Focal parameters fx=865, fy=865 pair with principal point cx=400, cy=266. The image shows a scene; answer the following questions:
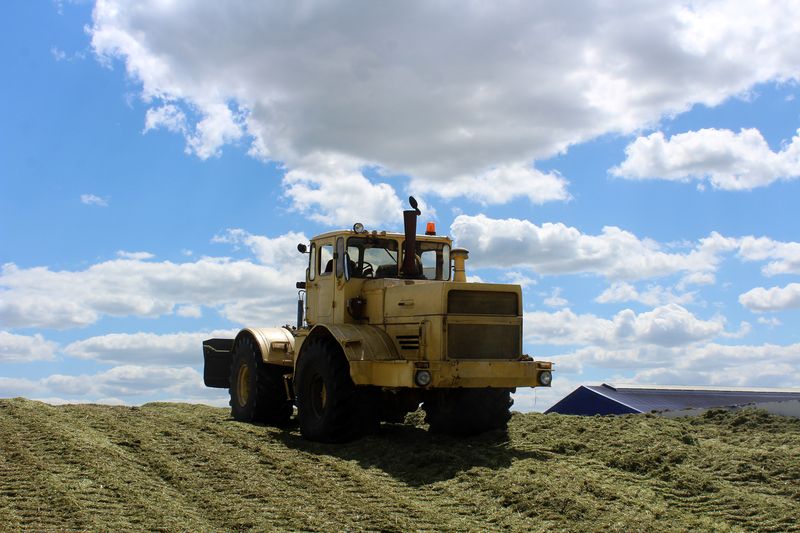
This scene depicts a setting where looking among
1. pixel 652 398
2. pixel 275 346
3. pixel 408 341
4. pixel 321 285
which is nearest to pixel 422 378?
pixel 408 341

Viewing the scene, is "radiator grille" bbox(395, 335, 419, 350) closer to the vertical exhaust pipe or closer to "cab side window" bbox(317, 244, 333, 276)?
the vertical exhaust pipe

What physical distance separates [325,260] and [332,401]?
8.74 feet

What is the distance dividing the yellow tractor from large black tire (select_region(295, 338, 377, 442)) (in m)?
0.01

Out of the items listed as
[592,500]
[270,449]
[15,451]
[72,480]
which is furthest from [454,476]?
[15,451]

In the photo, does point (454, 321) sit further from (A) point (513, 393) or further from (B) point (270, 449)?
(B) point (270, 449)

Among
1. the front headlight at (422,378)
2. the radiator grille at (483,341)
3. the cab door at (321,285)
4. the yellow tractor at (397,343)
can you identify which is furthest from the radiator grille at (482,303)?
the cab door at (321,285)

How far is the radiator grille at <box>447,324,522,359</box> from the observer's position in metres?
11.0

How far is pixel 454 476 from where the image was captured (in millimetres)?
9484

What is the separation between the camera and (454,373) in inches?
422

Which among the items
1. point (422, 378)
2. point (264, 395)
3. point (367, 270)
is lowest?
point (264, 395)

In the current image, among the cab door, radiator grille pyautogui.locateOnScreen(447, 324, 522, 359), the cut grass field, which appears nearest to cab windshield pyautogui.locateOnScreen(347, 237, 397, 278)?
the cab door

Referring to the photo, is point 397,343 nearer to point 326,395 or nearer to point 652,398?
point 326,395

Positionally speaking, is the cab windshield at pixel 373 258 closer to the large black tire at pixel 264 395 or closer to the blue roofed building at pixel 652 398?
the large black tire at pixel 264 395

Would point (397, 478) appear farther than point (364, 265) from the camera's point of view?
No
